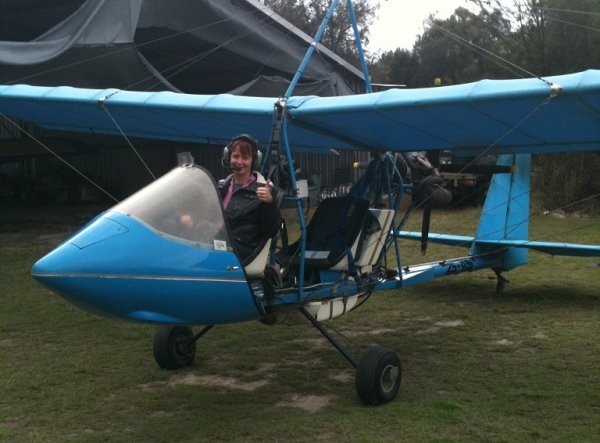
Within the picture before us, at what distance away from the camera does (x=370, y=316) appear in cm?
749

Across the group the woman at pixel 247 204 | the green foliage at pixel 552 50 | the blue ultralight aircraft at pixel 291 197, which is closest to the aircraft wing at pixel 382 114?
the blue ultralight aircraft at pixel 291 197

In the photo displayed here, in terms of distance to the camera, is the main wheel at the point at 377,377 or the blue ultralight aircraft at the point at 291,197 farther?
the main wheel at the point at 377,377

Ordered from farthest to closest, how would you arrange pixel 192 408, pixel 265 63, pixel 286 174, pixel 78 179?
pixel 78 179
pixel 265 63
pixel 286 174
pixel 192 408

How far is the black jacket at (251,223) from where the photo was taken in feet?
14.6

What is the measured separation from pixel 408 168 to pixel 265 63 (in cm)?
829

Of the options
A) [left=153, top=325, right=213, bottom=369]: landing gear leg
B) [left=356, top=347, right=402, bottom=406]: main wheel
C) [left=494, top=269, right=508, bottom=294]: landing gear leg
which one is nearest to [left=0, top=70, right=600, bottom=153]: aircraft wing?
[left=356, top=347, right=402, bottom=406]: main wheel

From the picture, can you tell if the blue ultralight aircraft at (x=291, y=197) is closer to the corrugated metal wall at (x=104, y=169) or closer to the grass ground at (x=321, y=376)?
the grass ground at (x=321, y=376)

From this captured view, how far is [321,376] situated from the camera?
5391 millimetres

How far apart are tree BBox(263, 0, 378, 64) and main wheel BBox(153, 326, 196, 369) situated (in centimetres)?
2688

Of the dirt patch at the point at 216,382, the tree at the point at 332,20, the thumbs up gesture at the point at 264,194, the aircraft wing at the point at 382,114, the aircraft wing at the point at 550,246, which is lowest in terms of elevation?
the dirt patch at the point at 216,382

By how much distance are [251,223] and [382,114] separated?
1.17 meters

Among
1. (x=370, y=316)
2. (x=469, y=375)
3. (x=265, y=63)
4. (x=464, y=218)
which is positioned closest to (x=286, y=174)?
(x=469, y=375)

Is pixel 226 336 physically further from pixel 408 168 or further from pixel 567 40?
pixel 567 40

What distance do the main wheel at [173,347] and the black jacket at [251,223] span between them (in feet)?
4.65
